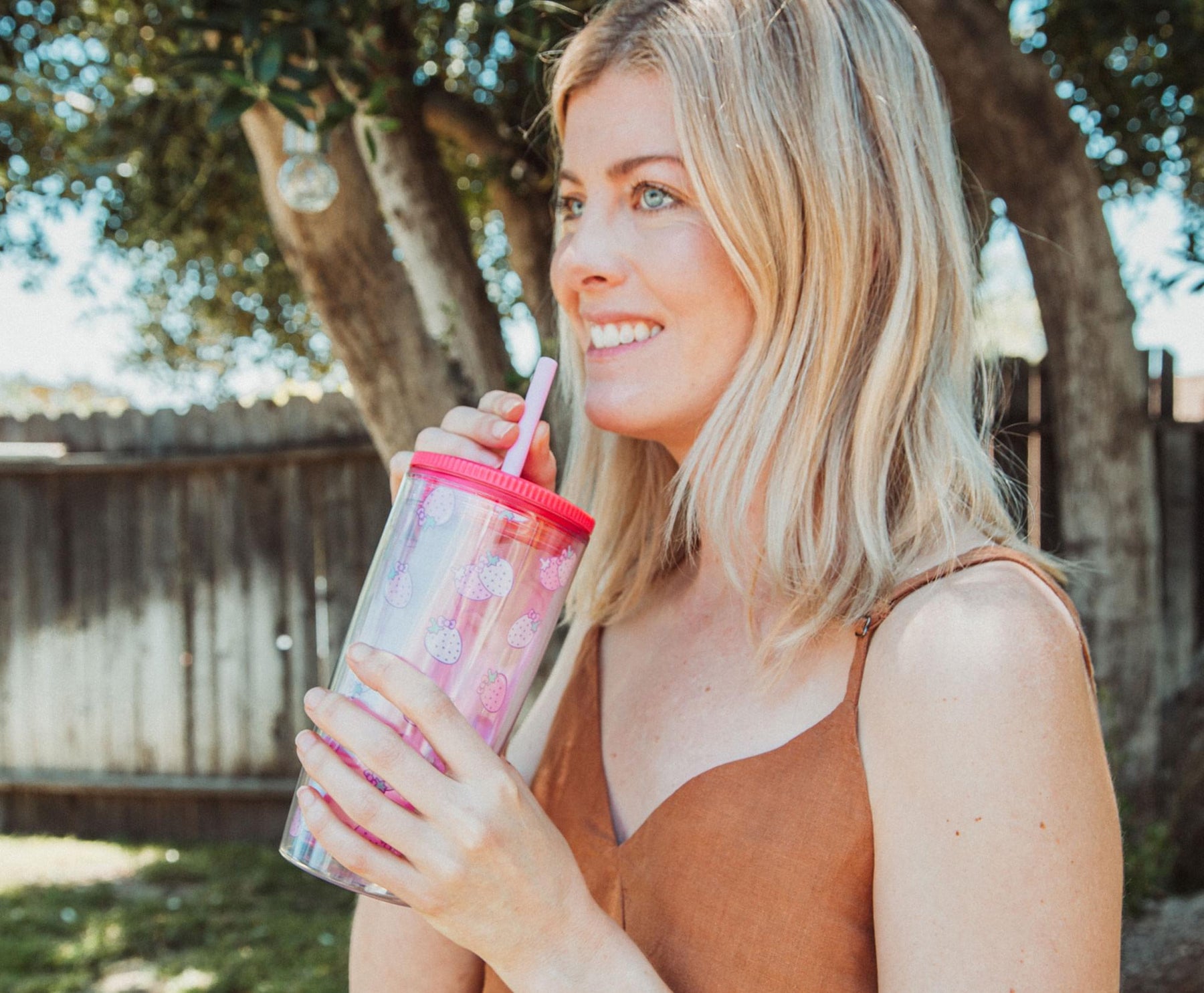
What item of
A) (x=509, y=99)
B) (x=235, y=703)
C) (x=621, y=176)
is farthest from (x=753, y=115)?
(x=235, y=703)

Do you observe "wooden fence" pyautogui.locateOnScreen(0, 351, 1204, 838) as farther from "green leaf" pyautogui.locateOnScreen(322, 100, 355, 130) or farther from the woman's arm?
the woman's arm

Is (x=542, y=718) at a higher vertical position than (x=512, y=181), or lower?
lower

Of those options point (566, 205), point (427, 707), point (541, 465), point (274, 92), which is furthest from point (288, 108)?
point (427, 707)

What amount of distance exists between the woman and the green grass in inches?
106

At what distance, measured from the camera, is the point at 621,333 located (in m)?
1.37

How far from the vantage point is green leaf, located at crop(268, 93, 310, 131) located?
2170mm

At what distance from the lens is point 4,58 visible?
13.4 ft

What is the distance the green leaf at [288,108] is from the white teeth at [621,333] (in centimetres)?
114

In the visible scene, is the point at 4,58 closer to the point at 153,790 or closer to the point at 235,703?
the point at 235,703

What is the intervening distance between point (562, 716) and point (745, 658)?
31 centimetres

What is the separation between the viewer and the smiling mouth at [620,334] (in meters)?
1.35

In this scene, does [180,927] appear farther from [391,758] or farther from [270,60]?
[391,758]

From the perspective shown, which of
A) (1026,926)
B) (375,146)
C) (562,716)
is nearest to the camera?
(1026,926)

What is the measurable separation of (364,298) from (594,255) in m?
1.36
